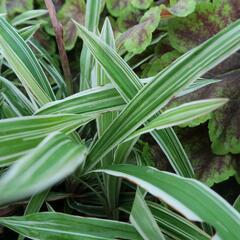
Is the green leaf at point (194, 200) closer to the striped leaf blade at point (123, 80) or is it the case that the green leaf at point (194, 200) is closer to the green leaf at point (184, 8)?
the striped leaf blade at point (123, 80)

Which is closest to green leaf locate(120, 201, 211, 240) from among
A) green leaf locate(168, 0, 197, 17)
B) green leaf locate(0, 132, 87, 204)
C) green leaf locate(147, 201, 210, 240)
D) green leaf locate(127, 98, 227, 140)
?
green leaf locate(147, 201, 210, 240)

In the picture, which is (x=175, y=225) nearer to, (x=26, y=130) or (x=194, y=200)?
(x=194, y=200)

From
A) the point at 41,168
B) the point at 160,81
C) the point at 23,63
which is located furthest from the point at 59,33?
the point at 41,168

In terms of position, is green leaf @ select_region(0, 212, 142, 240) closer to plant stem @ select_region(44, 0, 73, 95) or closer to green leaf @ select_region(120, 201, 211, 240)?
green leaf @ select_region(120, 201, 211, 240)

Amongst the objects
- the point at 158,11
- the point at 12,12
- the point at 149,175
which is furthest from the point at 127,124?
the point at 12,12

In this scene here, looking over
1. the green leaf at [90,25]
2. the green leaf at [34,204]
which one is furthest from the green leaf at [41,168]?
the green leaf at [90,25]

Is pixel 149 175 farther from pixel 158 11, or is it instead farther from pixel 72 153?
pixel 158 11
